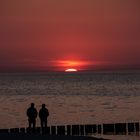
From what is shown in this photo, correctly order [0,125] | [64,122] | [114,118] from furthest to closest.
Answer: [114,118], [64,122], [0,125]

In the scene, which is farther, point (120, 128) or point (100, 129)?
point (120, 128)

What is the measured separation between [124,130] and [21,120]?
70.0 ft

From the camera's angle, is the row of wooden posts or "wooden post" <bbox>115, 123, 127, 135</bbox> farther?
"wooden post" <bbox>115, 123, 127, 135</bbox>

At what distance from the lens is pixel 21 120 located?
62.8 metres

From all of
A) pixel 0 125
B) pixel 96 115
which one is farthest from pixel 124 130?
pixel 96 115

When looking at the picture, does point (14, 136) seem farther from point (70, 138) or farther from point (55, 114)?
point (55, 114)

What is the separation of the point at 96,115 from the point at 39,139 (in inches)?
1856

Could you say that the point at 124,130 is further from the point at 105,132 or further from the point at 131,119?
the point at 131,119

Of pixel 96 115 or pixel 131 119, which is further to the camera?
pixel 96 115

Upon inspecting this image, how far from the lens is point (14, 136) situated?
965 inches

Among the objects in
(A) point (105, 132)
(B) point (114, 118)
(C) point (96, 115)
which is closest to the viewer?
(A) point (105, 132)

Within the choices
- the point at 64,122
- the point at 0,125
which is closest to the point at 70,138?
the point at 0,125

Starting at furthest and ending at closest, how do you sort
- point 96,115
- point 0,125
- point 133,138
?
point 96,115, point 0,125, point 133,138

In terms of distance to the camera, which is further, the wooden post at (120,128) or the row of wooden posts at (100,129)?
the wooden post at (120,128)
